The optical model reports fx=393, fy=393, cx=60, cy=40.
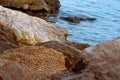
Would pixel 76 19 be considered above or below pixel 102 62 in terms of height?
below

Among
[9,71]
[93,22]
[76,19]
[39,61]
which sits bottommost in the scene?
[93,22]

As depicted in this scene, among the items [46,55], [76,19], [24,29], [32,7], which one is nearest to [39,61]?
[46,55]

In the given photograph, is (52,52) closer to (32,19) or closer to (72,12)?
(32,19)

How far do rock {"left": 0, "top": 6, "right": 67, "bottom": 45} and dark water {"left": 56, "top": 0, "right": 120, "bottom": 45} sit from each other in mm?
2184

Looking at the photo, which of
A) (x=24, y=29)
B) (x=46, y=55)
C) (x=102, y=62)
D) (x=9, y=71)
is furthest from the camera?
A: (x=24, y=29)

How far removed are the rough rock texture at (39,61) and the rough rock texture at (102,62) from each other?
1260 mm

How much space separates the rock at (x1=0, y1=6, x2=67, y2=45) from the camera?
10570 millimetres

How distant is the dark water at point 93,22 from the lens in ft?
52.7

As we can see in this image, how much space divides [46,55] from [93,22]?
12.9 meters

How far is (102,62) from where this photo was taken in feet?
15.6

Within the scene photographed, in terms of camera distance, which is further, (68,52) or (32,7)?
(32,7)

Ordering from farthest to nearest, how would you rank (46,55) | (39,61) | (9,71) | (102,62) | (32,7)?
1. (32,7)
2. (46,55)
3. (39,61)
4. (102,62)
5. (9,71)

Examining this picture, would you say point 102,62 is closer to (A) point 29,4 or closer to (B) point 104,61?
(B) point 104,61

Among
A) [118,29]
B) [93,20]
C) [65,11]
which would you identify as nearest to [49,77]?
[118,29]
